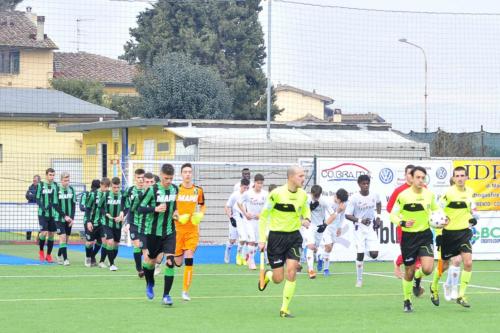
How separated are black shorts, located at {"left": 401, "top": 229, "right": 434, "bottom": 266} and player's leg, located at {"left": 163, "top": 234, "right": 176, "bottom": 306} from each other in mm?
3413

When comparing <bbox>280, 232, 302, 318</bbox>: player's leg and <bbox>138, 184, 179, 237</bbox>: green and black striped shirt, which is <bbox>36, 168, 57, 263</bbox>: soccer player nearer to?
<bbox>138, 184, 179, 237</bbox>: green and black striped shirt

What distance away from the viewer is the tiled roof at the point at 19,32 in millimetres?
62081

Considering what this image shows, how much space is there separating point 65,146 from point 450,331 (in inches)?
1423

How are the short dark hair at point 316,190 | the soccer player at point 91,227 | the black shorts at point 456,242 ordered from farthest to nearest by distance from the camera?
the soccer player at point 91,227
the short dark hair at point 316,190
the black shorts at point 456,242

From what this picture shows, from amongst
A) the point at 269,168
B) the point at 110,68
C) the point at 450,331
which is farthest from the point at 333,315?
the point at 110,68

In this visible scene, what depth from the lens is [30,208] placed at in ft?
116

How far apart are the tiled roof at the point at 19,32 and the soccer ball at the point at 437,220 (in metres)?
47.1

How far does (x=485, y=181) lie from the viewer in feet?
95.0

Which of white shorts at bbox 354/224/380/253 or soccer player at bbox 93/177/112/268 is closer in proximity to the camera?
white shorts at bbox 354/224/380/253

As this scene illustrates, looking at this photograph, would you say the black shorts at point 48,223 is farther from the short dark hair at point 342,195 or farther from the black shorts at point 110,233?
the short dark hair at point 342,195

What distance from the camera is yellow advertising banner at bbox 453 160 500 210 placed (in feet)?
94.4

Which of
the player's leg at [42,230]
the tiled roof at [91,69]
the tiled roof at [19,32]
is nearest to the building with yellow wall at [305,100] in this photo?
the player's leg at [42,230]

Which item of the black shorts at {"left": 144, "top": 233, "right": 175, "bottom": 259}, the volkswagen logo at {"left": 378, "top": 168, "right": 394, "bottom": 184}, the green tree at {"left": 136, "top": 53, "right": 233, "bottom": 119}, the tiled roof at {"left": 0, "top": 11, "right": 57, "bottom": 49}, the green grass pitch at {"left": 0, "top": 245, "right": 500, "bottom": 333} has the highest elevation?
the tiled roof at {"left": 0, "top": 11, "right": 57, "bottom": 49}

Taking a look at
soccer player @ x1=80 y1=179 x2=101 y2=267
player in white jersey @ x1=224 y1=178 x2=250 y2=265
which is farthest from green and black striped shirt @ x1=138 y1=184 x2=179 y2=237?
player in white jersey @ x1=224 y1=178 x2=250 y2=265
